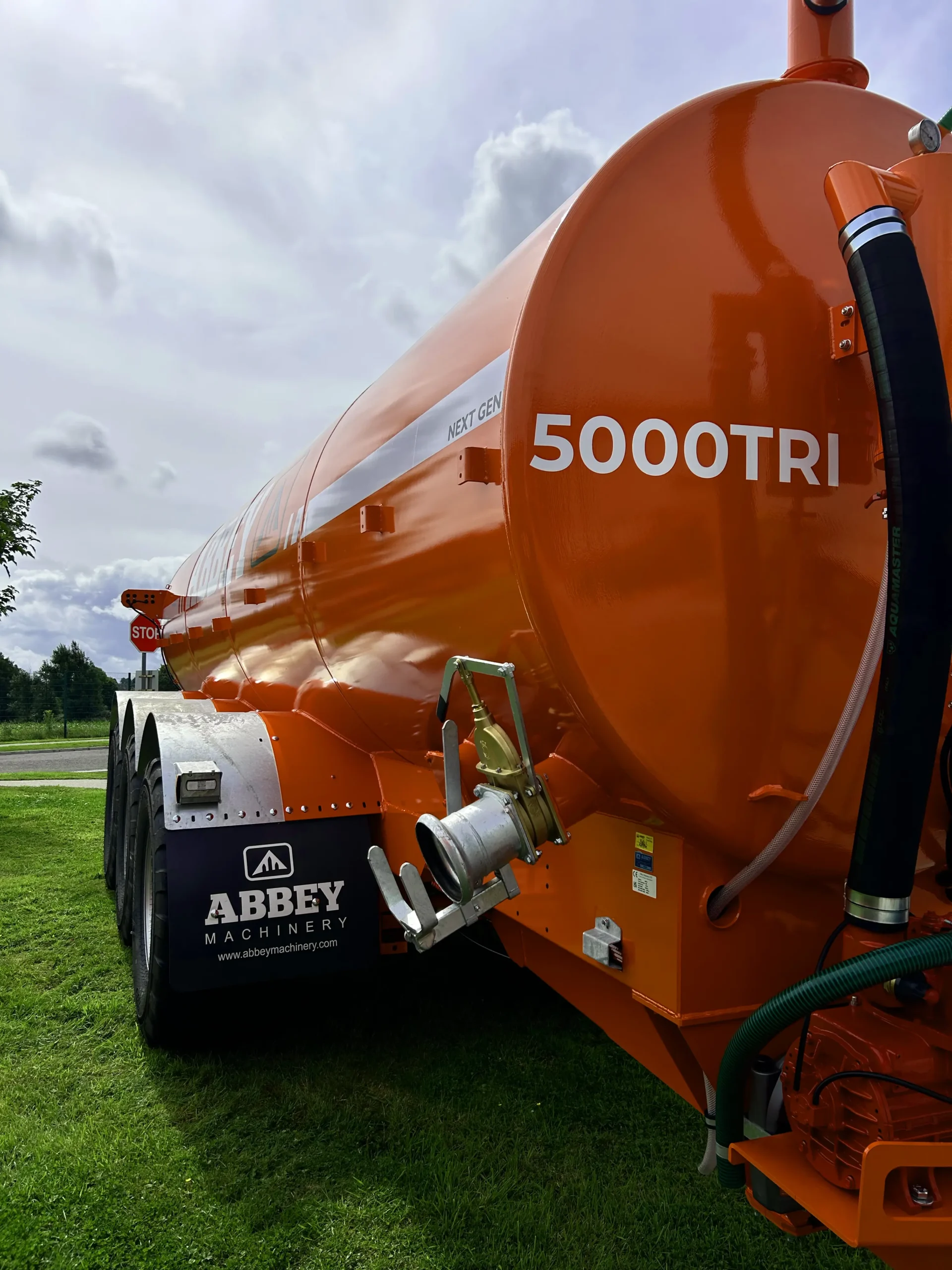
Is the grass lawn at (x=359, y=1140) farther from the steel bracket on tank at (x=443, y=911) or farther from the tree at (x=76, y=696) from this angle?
the tree at (x=76, y=696)

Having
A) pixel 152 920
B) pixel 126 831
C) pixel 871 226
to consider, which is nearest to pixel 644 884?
pixel 871 226

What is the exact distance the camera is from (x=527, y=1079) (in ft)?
10.7

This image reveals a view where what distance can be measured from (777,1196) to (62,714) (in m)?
29.8

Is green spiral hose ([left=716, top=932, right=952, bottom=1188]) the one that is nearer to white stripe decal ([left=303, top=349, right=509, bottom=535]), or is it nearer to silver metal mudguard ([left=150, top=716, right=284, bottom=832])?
white stripe decal ([left=303, top=349, right=509, bottom=535])

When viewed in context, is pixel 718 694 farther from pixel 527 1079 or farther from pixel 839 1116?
pixel 527 1079

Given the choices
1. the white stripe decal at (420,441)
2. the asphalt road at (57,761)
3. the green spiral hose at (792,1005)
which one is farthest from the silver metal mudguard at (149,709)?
the asphalt road at (57,761)

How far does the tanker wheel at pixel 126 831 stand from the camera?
4.17 metres

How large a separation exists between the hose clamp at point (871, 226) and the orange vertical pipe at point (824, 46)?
655 mm

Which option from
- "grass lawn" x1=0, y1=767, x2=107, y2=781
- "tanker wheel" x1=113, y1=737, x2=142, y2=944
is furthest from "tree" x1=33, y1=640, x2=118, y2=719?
"tanker wheel" x1=113, y1=737, x2=142, y2=944

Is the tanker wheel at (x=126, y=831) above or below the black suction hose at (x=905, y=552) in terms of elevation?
below

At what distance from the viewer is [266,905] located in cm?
293

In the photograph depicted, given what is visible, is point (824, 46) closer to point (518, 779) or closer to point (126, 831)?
point (518, 779)

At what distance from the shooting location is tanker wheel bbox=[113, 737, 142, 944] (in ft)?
13.7

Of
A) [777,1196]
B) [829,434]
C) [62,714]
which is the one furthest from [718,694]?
[62,714]
